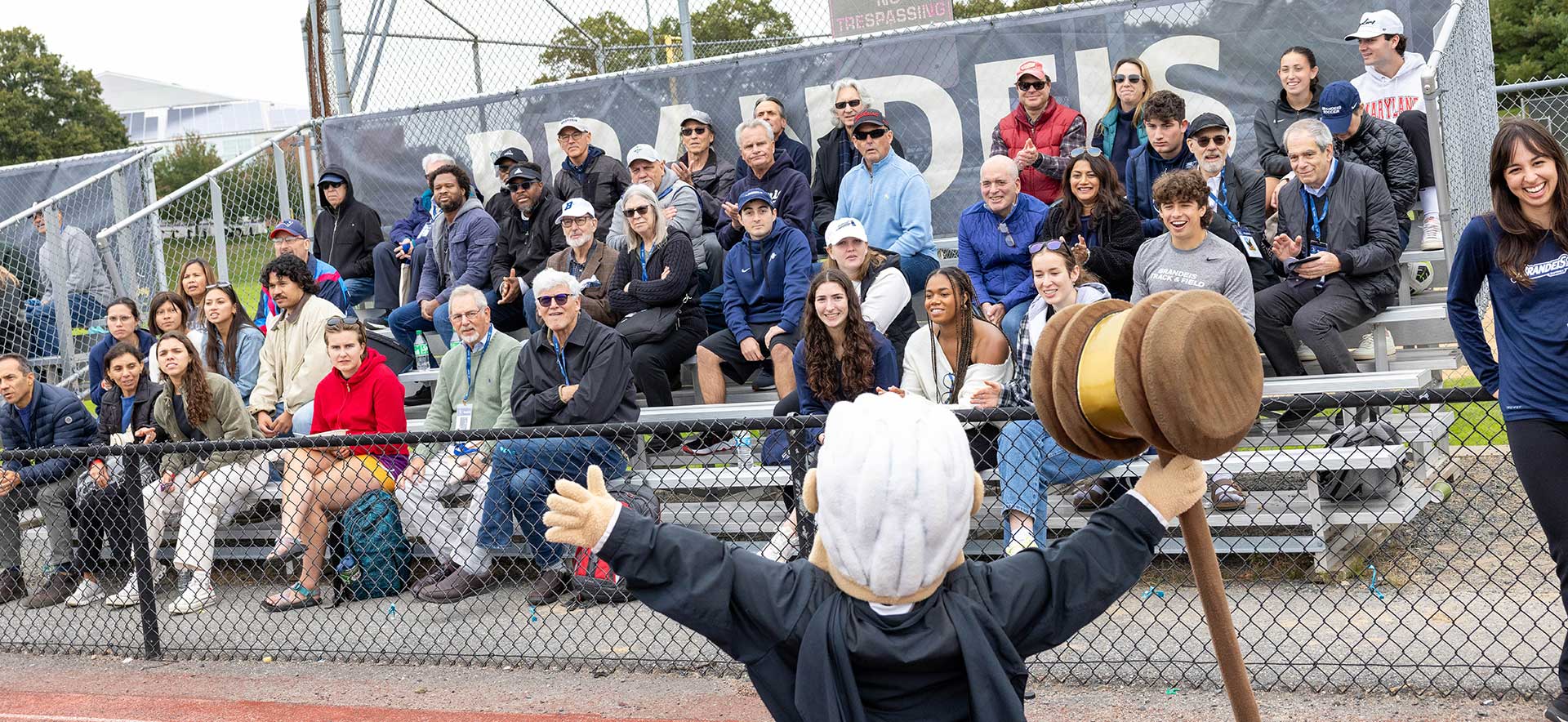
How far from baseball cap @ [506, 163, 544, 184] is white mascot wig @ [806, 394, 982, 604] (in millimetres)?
6857

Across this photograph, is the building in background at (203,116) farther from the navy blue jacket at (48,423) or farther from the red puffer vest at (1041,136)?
the red puffer vest at (1041,136)

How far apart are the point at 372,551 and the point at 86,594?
1.99 m

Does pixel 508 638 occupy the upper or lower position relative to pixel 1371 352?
lower

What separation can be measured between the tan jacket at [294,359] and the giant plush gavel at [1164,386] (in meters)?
6.44

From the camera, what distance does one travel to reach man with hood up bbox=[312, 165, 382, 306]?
32.8 ft

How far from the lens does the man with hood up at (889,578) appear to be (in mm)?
2332

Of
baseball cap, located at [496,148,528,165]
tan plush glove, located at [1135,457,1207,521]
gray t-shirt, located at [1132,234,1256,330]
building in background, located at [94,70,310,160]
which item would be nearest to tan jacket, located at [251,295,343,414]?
baseball cap, located at [496,148,528,165]

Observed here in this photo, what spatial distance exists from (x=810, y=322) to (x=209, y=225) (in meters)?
6.66

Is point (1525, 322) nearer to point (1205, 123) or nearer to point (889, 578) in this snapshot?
point (889, 578)

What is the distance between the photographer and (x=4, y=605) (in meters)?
7.66

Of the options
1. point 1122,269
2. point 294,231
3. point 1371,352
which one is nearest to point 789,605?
point 1122,269

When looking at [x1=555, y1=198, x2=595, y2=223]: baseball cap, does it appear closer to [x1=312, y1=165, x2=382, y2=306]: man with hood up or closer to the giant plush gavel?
[x1=312, y1=165, x2=382, y2=306]: man with hood up

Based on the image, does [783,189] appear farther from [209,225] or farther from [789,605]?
[789,605]

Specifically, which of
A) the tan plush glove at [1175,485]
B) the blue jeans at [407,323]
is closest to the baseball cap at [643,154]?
the blue jeans at [407,323]
